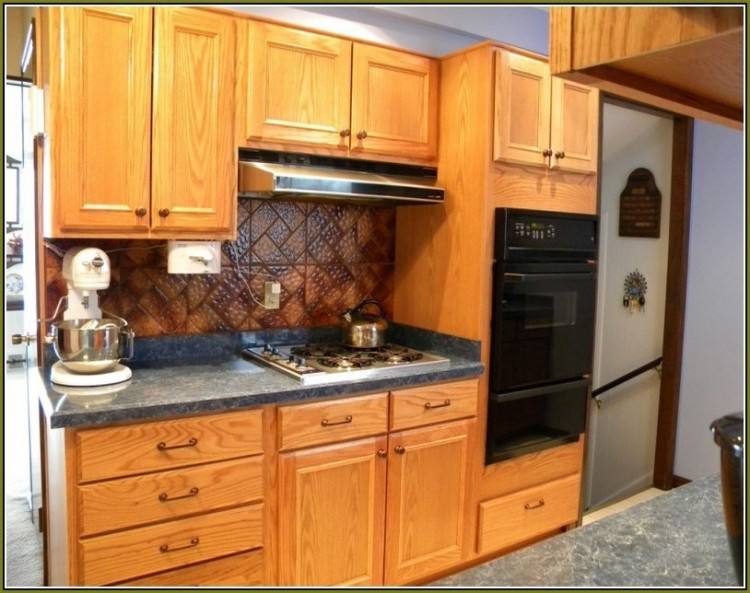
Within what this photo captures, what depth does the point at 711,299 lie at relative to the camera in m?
3.52

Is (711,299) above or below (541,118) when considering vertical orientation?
below

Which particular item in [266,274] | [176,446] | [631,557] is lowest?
[176,446]

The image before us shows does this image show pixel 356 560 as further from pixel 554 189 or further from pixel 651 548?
pixel 554 189

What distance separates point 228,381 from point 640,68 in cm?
184

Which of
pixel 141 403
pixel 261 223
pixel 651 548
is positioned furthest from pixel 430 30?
Result: pixel 651 548

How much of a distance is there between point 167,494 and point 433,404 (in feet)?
3.50

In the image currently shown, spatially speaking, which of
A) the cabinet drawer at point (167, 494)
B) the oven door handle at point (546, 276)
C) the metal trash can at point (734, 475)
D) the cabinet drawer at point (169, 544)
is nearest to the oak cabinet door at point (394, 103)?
the oven door handle at point (546, 276)

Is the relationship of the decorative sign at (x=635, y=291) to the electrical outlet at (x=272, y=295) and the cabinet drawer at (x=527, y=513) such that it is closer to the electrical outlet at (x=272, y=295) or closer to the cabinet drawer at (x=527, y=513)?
the cabinet drawer at (x=527, y=513)

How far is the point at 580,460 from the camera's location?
309cm

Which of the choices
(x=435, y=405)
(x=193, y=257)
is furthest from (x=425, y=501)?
(x=193, y=257)

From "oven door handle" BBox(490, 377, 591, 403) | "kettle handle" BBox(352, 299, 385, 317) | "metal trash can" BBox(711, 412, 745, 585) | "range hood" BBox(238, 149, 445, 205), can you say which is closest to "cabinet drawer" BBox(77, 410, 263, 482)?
"range hood" BBox(238, 149, 445, 205)

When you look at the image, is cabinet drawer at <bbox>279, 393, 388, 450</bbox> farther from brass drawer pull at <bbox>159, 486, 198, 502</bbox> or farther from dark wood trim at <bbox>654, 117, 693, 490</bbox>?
dark wood trim at <bbox>654, 117, 693, 490</bbox>

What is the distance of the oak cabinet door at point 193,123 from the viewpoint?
2.19 m

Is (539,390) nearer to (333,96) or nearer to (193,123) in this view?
(333,96)
